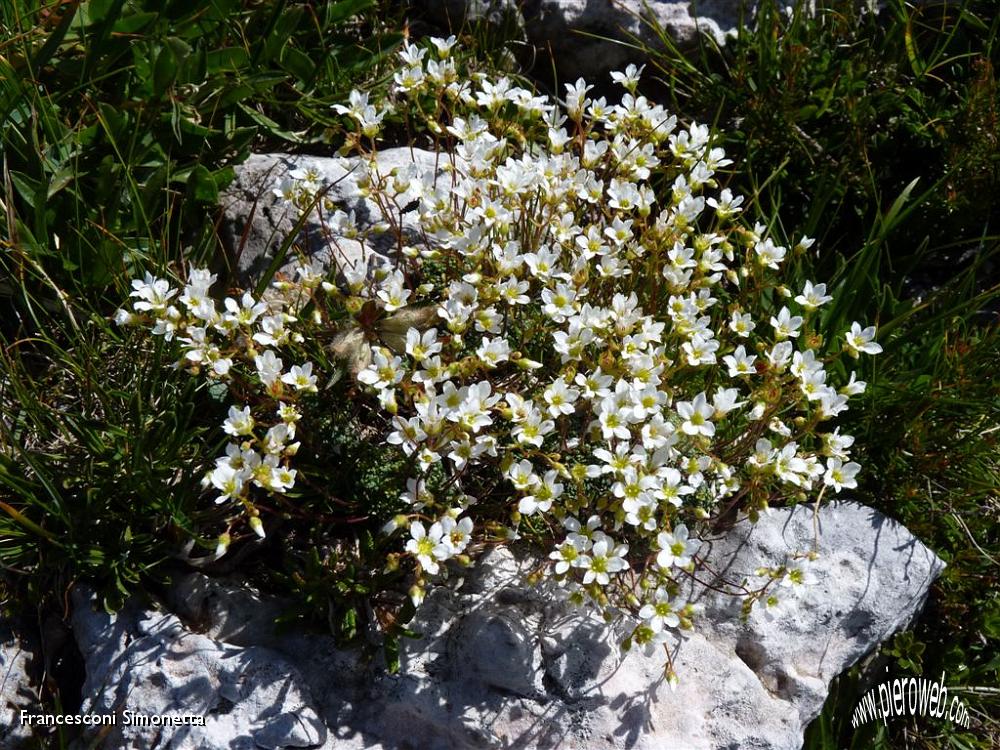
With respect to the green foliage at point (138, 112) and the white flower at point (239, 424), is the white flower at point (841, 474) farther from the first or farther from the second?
the green foliage at point (138, 112)

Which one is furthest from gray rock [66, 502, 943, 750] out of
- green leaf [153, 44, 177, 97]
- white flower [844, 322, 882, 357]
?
green leaf [153, 44, 177, 97]

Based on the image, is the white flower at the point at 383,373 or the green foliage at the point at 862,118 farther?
the green foliage at the point at 862,118

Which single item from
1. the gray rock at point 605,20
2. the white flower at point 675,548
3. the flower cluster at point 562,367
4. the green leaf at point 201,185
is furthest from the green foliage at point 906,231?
the green leaf at point 201,185

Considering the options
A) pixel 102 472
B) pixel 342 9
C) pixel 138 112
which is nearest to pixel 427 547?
pixel 102 472

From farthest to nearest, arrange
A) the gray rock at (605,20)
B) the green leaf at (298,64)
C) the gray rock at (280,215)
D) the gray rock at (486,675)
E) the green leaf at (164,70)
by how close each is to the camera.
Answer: the gray rock at (605,20) → the green leaf at (298,64) → the gray rock at (280,215) → the green leaf at (164,70) → the gray rock at (486,675)

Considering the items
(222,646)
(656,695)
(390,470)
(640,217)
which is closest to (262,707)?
(222,646)

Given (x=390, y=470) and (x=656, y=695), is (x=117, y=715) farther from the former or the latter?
(x=656, y=695)

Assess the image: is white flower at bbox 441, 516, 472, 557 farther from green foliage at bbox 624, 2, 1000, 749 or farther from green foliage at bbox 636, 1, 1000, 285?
green foliage at bbox 636, 1, 1000, 285
